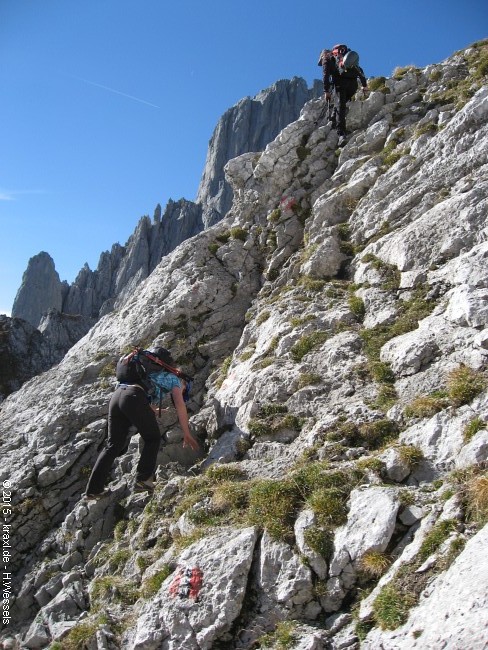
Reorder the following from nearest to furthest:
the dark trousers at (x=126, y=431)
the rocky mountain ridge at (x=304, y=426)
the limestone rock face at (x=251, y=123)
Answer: the rocky mountain ridge at (x=304, y=426) → the dark trousers at (x=126, y=431) → the limestone rock face at (x=251, y=123)

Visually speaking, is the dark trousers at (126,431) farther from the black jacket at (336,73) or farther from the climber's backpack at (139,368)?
the black jacket at (336,73)

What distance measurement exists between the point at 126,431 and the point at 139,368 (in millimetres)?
1620

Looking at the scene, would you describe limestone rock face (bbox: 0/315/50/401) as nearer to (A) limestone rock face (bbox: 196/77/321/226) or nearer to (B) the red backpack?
(B) the red backpack

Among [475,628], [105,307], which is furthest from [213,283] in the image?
[105,307]

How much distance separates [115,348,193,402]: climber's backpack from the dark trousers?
34 centimetres

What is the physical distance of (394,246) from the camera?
14266 mm

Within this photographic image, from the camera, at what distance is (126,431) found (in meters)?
12.2

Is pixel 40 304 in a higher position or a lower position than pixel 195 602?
higher

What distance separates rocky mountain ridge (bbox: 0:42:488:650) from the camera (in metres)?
7.09

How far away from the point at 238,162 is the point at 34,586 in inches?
746

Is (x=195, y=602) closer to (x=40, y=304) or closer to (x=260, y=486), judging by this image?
(x=260, y=486)

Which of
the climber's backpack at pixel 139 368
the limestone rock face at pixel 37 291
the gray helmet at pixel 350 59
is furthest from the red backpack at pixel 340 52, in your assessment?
the limestone rock face at pixel 37 291

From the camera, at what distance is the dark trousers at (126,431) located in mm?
11828

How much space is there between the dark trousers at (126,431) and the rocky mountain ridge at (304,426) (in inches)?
24.4
